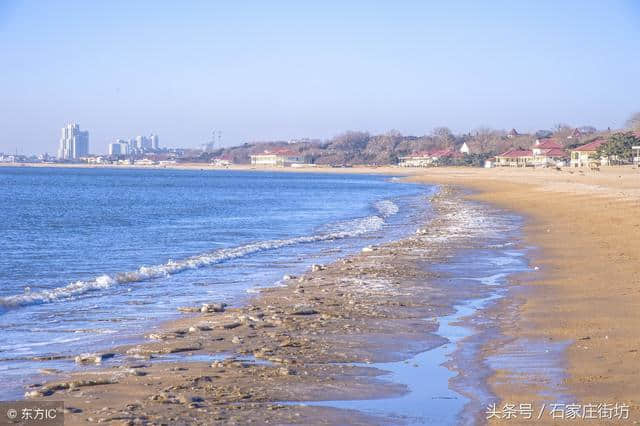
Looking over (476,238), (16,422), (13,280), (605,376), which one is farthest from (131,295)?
(476,238)

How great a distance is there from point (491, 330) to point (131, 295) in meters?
6.85

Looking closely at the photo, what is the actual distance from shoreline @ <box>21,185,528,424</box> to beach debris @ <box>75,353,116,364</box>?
0.19 meters

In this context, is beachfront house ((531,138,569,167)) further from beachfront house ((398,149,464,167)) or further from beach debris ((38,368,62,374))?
beach debris ((38,368,62,374))

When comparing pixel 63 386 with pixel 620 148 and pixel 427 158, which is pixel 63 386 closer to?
pixel 620 148

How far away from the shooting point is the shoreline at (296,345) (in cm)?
742

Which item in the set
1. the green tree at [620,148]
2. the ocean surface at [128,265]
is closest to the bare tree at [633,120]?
the green tree at [620,148]

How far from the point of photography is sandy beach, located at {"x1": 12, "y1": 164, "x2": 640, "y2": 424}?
723 centimetres

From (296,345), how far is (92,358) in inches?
94.4

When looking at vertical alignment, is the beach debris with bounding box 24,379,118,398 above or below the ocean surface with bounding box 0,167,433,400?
above

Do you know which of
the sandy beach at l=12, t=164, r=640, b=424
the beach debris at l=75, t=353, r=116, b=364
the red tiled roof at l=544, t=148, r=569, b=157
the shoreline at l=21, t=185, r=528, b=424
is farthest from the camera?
the red tiled roof at l=544, t=148, r=569, b=157

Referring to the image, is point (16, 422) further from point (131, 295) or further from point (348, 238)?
point (348, 238)

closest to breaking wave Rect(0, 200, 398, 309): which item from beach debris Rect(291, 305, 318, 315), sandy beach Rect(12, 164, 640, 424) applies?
sandy beach Rect(12, 164, 640, 424)

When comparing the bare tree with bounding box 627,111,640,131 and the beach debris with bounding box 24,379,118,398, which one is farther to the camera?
the bare tree with bounding box 627,111,640,131

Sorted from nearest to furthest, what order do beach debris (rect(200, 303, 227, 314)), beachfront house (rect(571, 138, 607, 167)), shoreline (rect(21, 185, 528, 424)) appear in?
shoreline (rect(21, 185, 528, 424)) → beach debris (rect(200, 303, 227, 314)) → beachfront house (rect(571, 138, 607, 167))
